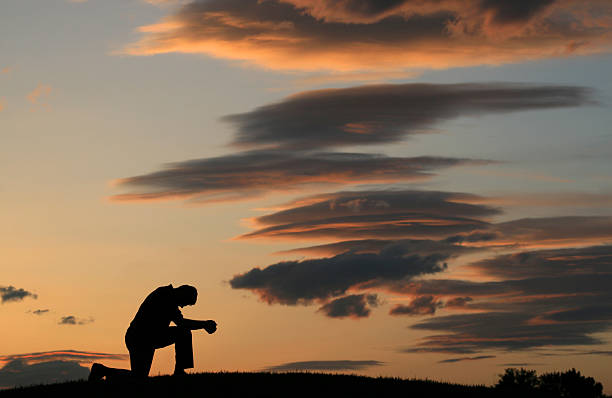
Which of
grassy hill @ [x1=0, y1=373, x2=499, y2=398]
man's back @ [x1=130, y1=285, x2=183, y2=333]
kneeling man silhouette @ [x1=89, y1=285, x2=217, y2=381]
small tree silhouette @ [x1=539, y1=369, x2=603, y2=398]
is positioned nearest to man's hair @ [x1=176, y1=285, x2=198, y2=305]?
kneeling man silhouette @ [x1=89, y1=285, x2=217, y2=381]

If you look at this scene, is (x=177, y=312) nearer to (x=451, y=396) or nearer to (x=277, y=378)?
(x=277, y=378)

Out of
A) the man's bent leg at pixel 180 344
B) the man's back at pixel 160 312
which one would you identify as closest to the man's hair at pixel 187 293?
the man's back at pixel 160 312

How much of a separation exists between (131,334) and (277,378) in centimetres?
516

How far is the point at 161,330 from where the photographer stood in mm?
26531

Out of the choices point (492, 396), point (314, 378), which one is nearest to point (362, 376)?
point (314, 378)

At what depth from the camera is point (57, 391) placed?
88.7 ft

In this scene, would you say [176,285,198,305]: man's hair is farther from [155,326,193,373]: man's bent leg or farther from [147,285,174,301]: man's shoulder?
[155,326,193,373]: man's bent leg

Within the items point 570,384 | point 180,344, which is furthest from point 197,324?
point 570,384

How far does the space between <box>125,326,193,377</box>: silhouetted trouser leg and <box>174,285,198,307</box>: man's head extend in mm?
835

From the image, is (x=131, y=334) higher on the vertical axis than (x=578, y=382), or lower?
higher

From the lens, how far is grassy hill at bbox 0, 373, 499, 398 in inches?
1020

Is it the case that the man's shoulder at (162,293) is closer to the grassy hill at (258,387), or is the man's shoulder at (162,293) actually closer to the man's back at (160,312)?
the man's back at (160,312)

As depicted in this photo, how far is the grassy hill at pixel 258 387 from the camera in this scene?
25911 mm

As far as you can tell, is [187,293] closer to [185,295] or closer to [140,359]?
[185,295]
